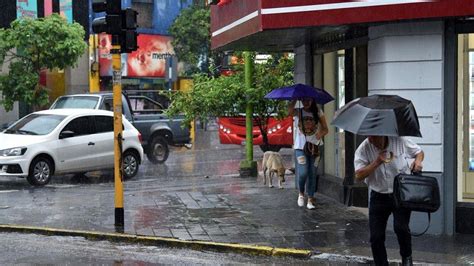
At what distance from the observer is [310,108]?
1102 centimetres

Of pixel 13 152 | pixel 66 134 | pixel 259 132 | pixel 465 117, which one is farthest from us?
pixel 259 132

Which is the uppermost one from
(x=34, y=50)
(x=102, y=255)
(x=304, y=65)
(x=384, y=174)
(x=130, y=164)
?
(x=34, y=50)

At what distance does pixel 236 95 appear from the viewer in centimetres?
1556

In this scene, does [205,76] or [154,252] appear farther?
[205,76]

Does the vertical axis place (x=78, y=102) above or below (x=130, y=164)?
above

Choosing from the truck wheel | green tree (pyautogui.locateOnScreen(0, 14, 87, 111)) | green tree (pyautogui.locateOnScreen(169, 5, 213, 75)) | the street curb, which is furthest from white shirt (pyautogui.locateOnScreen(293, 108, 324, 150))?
green tree (pyautogui.locateOnScreen(169, 5, 213, 75))

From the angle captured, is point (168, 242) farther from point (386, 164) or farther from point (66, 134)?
point (66, 134)

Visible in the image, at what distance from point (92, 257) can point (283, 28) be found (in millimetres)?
3896

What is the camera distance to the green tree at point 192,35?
1334 inches

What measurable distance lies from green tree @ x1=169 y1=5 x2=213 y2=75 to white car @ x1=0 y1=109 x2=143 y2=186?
17039 mm

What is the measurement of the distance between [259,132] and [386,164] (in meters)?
14.2

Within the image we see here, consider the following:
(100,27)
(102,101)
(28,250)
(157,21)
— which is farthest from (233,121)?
(157,21)

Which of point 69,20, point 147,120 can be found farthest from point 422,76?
point 69,20

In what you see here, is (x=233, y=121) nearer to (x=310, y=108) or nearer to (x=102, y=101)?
(x=102, y=101)
